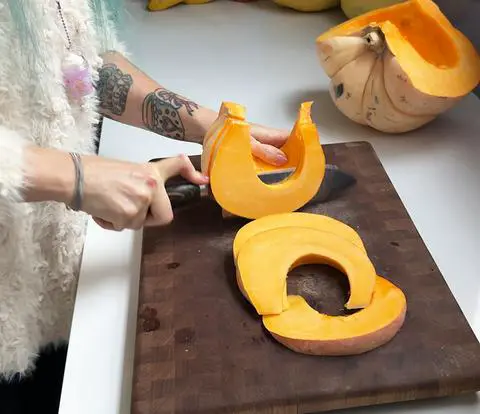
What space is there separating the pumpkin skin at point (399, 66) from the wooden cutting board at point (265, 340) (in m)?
0.23

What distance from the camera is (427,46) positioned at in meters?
1.03

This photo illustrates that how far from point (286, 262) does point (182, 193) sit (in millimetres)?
189

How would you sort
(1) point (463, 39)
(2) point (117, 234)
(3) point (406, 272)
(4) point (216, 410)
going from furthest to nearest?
(1) point (463, 39)
(2) point (117, 234)
(3) point (406, 272)
(4) point (216, 410)

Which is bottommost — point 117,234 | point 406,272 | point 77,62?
point 117,234

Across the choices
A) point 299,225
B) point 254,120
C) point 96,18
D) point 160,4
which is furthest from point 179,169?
point 160,4

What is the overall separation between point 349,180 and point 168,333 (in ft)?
1.10

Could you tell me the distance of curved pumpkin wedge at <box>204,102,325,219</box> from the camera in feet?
2.48

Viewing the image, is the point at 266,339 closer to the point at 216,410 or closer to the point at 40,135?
the point at 216,410

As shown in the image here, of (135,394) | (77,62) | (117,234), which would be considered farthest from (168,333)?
(77,62)

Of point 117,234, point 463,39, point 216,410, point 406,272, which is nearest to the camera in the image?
point 216,410

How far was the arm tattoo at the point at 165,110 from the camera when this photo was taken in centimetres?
94

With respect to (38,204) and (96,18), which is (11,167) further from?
(96,18)

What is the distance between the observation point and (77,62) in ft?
2.46

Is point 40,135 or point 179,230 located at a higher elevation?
point 40,135
